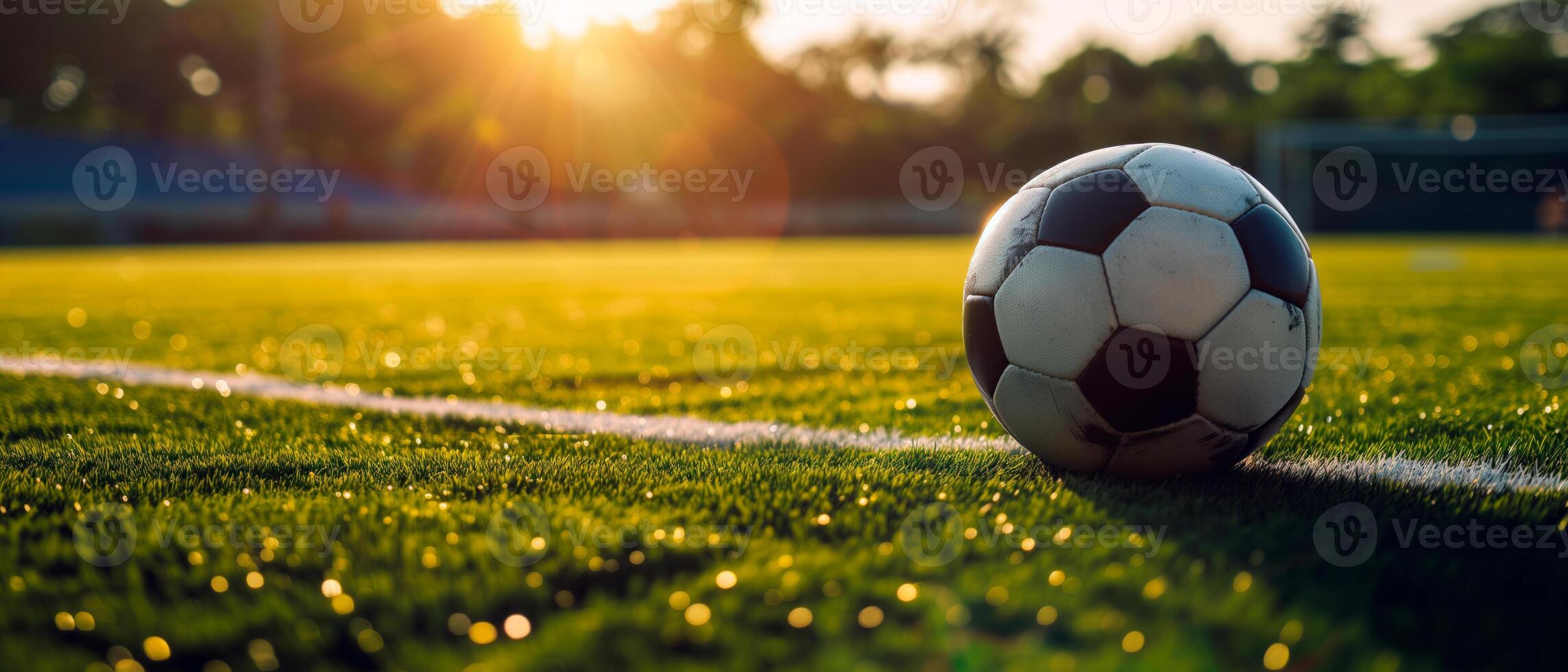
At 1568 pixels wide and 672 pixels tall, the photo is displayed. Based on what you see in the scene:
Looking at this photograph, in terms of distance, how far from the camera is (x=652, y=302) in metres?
9.59

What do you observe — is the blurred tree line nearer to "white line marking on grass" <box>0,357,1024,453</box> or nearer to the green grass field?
"white line marking on grass" <box>0,357,1024,453</box>

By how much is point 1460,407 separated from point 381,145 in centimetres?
4594

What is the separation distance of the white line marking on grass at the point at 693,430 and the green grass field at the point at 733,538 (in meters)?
0.08

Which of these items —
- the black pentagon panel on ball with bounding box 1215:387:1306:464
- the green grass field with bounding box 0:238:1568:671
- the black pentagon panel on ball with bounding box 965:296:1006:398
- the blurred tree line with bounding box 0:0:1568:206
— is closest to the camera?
the green grass field with bounding box 0:238:1568:671

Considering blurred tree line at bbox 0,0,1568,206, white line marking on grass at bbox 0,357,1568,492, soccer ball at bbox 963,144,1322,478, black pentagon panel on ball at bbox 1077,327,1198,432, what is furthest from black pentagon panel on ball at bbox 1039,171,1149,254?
blurred tree line at bbox 0,0,1568,206

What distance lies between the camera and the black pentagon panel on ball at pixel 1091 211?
2.35 m

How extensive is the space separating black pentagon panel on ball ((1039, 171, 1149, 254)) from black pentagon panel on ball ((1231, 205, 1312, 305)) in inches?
9.9

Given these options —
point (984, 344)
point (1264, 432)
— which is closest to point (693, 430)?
point (984, 344)

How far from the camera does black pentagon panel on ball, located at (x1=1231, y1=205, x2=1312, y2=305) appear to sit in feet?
7.75

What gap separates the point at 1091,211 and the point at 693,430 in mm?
1426

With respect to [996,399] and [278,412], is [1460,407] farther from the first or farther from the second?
[278,412]

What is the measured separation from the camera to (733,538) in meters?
1.91

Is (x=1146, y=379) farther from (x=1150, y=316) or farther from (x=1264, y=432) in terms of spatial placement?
(x=1264, y=432)

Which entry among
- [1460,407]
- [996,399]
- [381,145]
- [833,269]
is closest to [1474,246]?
[833,269]
